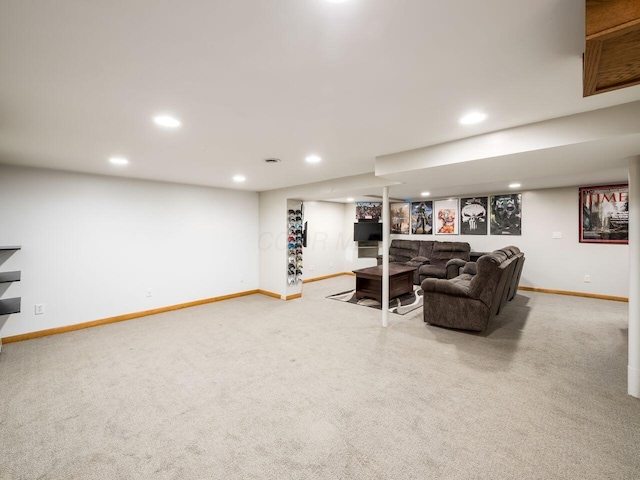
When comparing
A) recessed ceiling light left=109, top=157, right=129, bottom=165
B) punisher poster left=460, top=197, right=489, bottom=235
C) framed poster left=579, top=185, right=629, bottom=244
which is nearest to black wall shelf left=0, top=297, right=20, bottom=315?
recessed ceiling light left=109, top=157, right=129, bottom=165

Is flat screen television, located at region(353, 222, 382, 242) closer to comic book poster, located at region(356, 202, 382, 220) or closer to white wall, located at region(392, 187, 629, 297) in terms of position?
comic book poster, located at region(356, 202, 382, 220)

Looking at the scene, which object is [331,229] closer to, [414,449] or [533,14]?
[414,449]

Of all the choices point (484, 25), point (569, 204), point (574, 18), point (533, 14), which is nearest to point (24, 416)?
point (484, 25)

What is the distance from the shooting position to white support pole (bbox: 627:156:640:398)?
90.4 inches

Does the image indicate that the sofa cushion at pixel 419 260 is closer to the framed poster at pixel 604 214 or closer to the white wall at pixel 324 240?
the white wall at pixel 324 240

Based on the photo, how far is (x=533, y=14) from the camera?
115 centimetres

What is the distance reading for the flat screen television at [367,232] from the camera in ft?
26.0

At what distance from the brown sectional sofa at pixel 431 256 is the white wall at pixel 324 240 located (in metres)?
1.43

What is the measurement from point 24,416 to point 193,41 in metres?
2.90

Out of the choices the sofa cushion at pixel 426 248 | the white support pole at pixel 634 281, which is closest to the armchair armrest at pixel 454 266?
the sofa cushion at pixel 426 248

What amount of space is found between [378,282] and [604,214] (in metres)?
4.37

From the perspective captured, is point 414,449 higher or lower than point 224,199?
lower

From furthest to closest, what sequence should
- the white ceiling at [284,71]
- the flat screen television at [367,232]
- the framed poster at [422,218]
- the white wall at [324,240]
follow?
the flat screen television at [367,232]
the framed poster at [422,218]
the white wall at [324,240]
the white ceiling at [284,71]

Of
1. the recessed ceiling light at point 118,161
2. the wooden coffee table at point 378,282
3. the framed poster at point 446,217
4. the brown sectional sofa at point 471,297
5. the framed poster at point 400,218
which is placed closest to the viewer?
the recessed ceiling light at point 118,161
